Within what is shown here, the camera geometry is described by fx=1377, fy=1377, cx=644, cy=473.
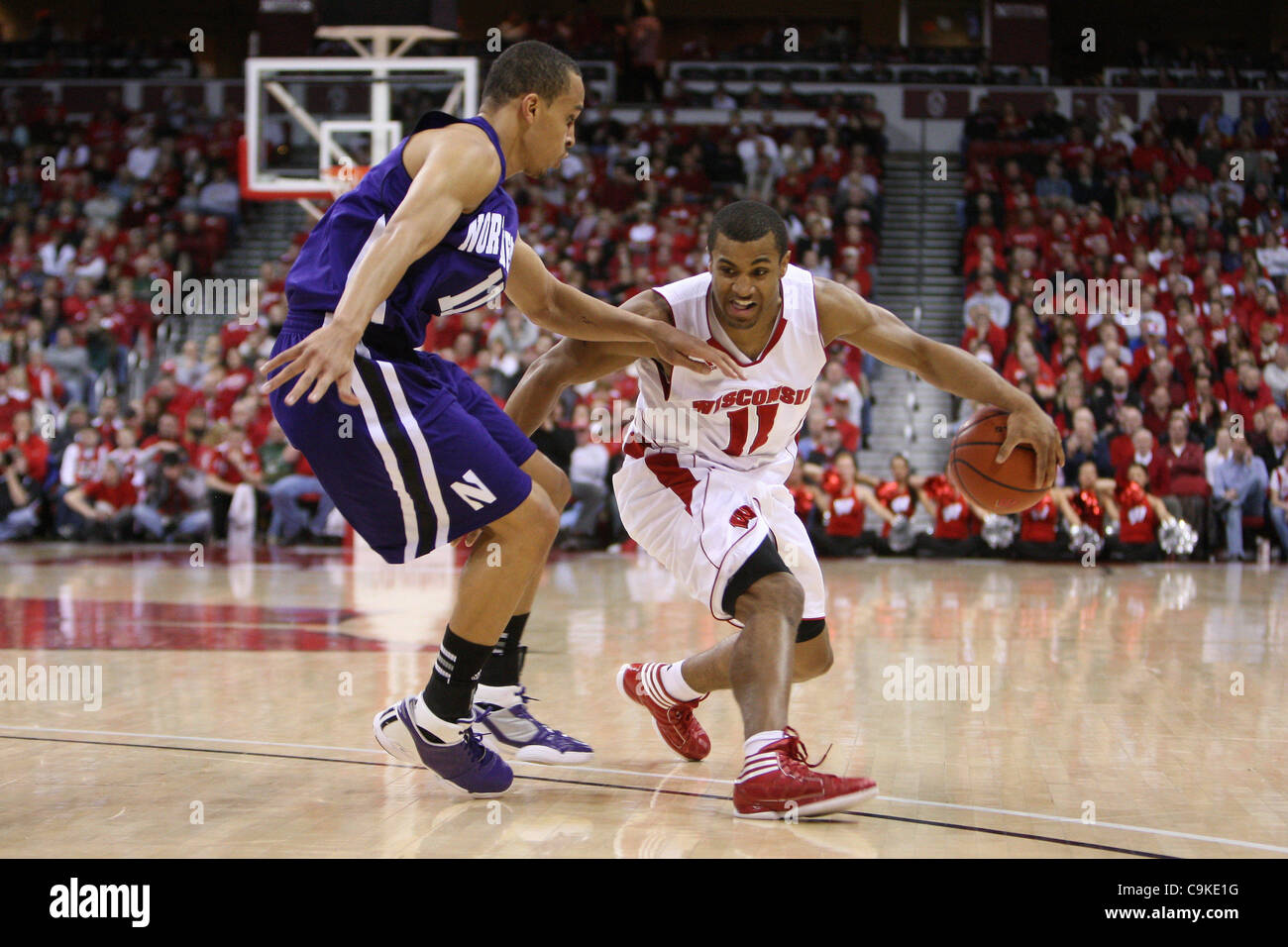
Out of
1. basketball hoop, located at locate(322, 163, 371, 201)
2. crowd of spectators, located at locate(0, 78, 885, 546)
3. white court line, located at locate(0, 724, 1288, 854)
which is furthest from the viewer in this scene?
crowd of spectators, located at locate(0, 78, 885, 546)

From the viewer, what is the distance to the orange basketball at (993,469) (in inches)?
159

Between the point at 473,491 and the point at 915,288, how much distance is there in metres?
12.2

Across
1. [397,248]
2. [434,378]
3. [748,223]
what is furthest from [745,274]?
[397,248]

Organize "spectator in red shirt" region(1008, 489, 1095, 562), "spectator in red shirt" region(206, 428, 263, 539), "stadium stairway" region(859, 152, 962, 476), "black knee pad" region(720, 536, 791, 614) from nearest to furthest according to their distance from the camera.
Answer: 1. "black knee pad" region(720, 536, 791, 614)
2. "spectator in red shirt" region(1008, 489, 1095, 562)
3. "spectator in red shirt" region(206, 428, 263, 539)
4. "stadium stairway" region(859, 152, 962, 476)

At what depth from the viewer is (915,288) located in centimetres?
1491

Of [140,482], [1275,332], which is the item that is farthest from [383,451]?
[1275,332]

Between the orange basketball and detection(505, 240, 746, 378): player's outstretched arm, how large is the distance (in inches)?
30.7

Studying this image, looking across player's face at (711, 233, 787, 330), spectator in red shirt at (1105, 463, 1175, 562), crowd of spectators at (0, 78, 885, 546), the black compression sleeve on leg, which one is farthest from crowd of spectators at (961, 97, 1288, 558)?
the black compression sleeve on leg

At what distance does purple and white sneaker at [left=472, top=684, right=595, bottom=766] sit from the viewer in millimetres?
4031

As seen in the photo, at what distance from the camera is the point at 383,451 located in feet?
10.8

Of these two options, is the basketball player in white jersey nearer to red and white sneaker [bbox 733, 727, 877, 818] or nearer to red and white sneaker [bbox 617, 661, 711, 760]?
red and white sneaker [bbox 617, 661, 711, 760]

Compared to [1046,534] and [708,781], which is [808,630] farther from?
[1046,534]

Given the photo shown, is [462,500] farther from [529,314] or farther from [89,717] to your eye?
[89,717]
